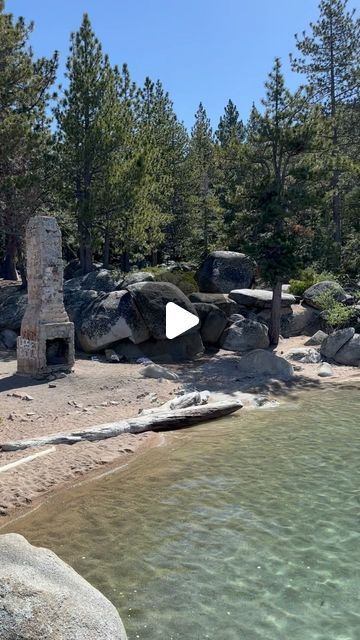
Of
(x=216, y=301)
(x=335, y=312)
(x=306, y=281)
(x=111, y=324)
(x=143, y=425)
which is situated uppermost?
(x=306, y=281)

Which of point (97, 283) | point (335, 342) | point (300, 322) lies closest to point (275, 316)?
point (335, 342)

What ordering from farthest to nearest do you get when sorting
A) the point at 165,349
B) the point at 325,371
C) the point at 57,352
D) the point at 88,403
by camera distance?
the point at 165,349 < the point at 325,371 < the point at 57,352 < the point at 88,403

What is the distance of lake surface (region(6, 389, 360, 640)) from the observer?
18.6 feet

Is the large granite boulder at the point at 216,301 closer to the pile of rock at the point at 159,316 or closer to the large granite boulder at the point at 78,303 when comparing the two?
the pile of rock at the point at 159,316

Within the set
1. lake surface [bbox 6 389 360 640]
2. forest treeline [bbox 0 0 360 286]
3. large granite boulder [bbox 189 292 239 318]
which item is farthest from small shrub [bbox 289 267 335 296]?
lake surface [bbox 6 389 360 640]

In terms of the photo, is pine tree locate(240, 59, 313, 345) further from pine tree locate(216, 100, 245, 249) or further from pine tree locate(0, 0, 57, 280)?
pine tree locate(0, 0, 57, 280)

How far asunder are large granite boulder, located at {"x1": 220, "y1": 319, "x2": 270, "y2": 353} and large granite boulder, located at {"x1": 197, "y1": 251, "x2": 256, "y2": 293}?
5.59 m

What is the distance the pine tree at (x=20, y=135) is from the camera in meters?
22.0

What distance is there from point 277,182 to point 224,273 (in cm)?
749

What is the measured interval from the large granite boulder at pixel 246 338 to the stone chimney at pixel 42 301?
7.01 m

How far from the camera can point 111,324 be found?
18.5 meters

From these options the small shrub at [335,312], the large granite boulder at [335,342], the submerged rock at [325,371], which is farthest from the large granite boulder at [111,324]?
the small shrub at [335,312]

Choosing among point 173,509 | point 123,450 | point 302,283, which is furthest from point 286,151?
point 173,509

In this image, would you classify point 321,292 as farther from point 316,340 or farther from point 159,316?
point 159,316
